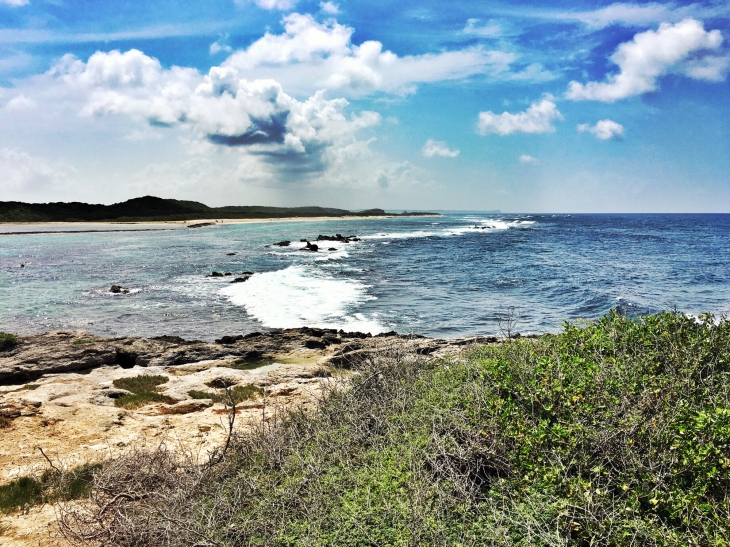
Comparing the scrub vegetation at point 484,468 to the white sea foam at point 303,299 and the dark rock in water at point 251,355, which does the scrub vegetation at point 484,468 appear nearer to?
the dark rock in water at point 251,355

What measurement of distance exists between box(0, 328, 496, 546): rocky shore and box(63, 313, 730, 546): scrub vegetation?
1.22 meters

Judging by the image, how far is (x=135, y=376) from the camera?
12.6 m

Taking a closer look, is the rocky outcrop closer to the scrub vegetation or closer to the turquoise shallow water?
the turquoise shallow water

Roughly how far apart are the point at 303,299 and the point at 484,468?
2226 centimetres

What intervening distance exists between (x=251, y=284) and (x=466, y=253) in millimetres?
27835

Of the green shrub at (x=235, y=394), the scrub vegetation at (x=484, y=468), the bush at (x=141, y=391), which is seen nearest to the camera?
the scrub vegetation at (x=484, y=468)

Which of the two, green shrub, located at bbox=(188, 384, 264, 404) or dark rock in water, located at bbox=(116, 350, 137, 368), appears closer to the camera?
green shrub, located at bbox=(188, 384, 264, 404)

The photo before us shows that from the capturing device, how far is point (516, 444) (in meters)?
4.83

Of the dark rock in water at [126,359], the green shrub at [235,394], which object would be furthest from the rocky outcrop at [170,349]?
the green shrub at [235,394]

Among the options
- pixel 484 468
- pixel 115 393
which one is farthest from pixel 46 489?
pixel 484 468

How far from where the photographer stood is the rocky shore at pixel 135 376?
799cm

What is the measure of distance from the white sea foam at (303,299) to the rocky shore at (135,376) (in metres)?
3.40

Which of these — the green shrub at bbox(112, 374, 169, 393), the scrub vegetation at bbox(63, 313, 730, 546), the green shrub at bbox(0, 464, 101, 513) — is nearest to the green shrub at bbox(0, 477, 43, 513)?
the green shrub at bbox(0, 464, 101, 513)

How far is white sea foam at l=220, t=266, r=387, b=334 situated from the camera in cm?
2145
